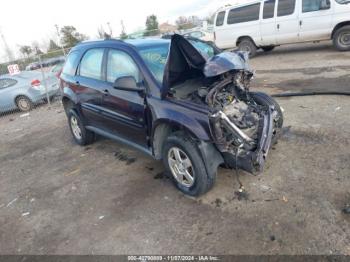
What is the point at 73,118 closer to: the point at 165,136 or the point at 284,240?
the point at 165,136

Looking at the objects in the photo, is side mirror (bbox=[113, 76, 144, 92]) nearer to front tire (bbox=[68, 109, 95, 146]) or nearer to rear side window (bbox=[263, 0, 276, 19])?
front tire (bbox=[68, 109, 95, 146])

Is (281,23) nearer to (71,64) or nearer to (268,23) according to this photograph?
(268,23)

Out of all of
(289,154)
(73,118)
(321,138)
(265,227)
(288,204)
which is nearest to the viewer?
(265,227)

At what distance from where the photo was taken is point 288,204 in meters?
3.40

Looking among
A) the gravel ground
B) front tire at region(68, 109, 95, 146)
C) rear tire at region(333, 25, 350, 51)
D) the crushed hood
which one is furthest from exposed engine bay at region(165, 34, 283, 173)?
rear tire at region(333, 25, 350, 51)

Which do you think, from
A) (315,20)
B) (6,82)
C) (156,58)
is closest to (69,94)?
(156,58)

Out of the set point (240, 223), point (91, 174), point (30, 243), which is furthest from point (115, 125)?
point (240, 223)

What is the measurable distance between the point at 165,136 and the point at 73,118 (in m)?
2.69

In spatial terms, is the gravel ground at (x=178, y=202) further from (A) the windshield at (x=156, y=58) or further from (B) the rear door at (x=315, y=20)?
(B) the rear door at (x=315, y=20)

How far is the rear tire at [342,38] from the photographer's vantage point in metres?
10.2

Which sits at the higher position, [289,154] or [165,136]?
[165,136]

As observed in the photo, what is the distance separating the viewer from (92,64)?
507cm

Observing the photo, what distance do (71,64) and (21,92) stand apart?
601 cm

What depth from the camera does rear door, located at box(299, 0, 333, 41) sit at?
10.4m
